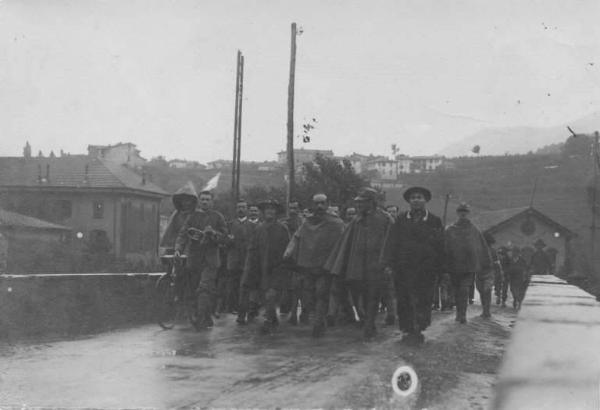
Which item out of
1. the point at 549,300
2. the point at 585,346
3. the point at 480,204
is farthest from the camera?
the point at 480,204

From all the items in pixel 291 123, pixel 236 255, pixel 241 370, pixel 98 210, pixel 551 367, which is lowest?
pixel 241 370

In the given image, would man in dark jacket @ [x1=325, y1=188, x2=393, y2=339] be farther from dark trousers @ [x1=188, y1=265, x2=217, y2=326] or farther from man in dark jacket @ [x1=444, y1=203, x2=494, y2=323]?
man in dark jacket @ [x1=444, y1=203, x2=494, y2=323]

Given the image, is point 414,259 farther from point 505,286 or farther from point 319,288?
point 505,286

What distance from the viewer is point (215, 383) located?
634cm

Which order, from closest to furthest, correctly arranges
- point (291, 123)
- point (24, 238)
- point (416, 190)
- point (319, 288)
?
point (416, 190)
point (319, 288)
point (291, 123)
point (24, 238)

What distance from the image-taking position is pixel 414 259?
923 centimetres

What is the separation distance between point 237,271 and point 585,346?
34.7ft

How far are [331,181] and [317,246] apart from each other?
2406 cm

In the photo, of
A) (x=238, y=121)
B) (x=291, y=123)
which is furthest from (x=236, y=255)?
(x=238, y=121)

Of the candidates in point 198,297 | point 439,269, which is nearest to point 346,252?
point 439,269

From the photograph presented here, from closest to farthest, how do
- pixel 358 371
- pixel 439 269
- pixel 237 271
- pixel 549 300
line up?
pixel 549 300, pixel 358 371, pixel 439 269, pixel 237 271

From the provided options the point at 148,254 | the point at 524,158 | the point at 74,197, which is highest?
the point at 524,158

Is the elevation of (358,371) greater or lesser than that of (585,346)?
lesser

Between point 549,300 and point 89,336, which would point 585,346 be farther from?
point 89,336
